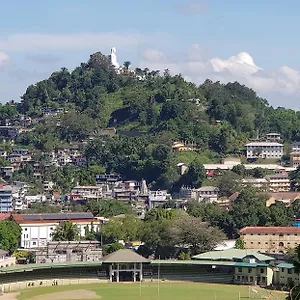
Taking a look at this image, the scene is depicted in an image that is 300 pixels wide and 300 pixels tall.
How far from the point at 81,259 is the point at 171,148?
34426 millimetres

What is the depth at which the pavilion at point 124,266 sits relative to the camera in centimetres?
4508

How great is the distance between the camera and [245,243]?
54219 millimetres

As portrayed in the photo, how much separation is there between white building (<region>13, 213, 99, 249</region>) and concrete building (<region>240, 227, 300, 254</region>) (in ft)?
36.2

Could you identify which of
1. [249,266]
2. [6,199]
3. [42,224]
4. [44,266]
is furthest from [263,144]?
[44,266]

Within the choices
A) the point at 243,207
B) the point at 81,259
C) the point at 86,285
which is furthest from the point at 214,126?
the point at 86,285

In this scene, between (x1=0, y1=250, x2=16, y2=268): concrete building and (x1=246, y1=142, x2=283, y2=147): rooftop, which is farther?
(x1=246, y1=142, x2=283, y2=147): rooftop

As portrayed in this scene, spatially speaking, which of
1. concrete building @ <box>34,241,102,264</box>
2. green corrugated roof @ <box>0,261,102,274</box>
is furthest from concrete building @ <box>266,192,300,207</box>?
green corrugated roof @ <box>0,261,102,274</box>

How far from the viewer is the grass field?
1532 inches

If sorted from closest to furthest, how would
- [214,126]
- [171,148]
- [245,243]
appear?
[245,243] → [171,148] → [214,126]

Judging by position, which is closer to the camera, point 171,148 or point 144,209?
point 144,209

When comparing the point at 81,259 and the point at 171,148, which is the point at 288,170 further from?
the point at 81,259

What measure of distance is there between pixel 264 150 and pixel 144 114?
13.0 meters

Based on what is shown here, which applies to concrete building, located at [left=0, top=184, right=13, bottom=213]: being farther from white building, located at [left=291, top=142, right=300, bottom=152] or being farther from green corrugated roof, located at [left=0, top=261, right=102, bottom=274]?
white building, located at [left=291, top=142, right=300, bottom=152]

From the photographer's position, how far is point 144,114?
92750 mm
